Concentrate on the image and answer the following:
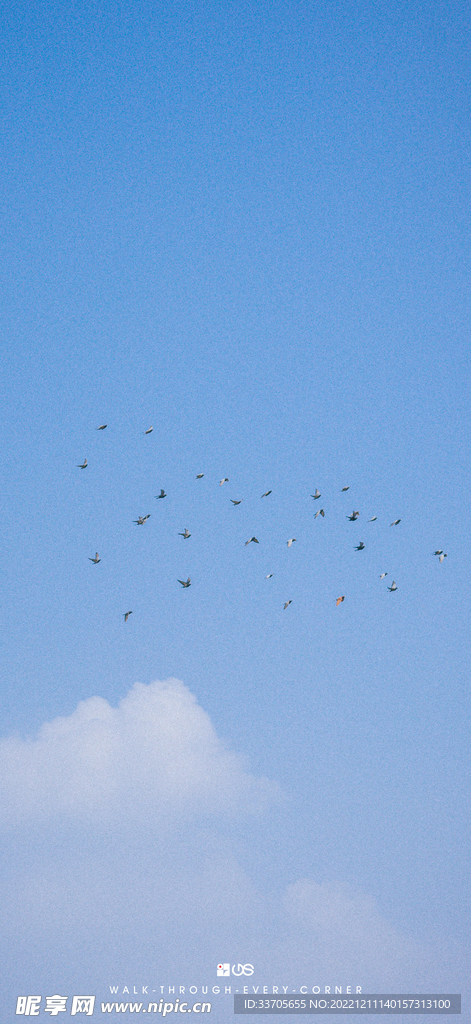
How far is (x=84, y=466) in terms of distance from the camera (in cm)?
13212

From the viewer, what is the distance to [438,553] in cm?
13738

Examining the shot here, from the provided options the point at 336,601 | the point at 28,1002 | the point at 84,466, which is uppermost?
the point at 84,466

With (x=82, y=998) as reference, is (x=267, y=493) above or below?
above

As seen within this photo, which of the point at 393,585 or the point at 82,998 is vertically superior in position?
the point at 393,585

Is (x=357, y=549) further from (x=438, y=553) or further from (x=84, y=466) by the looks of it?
(x=84, y=466)

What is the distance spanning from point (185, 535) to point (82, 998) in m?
42.7

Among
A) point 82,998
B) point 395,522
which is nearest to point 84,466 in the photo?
point 395,522

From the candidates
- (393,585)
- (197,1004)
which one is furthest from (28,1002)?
(393,585)

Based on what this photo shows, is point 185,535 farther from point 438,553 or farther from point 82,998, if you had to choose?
point 82,998

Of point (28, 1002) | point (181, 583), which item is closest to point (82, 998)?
point (28, 1002)

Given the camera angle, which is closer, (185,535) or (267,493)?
(185,535)

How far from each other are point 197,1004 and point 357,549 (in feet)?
142

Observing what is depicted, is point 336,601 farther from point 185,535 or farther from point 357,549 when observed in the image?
point 185,535

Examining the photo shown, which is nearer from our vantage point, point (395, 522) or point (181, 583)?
point (181, 583)
